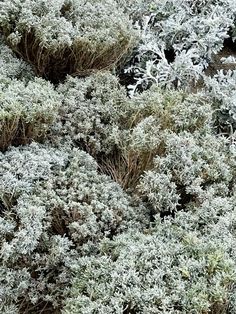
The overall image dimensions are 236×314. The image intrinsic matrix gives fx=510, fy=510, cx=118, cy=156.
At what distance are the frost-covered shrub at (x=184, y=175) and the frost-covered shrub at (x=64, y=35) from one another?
38.9 inches

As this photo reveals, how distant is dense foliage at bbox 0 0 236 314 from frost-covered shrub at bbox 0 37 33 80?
0.01m

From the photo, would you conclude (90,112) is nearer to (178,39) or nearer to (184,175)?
(184,175)

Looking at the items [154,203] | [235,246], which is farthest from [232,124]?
[235,246]

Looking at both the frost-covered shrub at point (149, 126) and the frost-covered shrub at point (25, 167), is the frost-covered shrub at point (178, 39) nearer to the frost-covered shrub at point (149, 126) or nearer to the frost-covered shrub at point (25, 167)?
the frost-covered shrub at point (149, 126)

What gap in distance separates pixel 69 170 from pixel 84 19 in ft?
4.63

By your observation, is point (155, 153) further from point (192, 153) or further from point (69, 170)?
point (69, 170)

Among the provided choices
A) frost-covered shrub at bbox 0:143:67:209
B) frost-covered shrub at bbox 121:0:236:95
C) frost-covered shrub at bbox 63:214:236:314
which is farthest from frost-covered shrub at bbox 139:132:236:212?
frost-covered shrub at bbox 121:0:236:95

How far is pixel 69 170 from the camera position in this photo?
3.07m

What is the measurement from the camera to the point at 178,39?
4539 millimetres

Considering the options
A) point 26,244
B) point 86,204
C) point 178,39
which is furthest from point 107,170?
point 178,39

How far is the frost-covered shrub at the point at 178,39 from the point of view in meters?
4.14

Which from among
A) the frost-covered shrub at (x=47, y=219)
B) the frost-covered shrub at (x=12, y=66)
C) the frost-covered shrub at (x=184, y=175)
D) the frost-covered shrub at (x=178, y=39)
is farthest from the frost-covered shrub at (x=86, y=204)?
the frost-covered shrub at (x=178, y=39)

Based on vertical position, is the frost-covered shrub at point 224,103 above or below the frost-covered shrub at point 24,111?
above

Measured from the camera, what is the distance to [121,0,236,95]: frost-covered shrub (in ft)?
13.6
